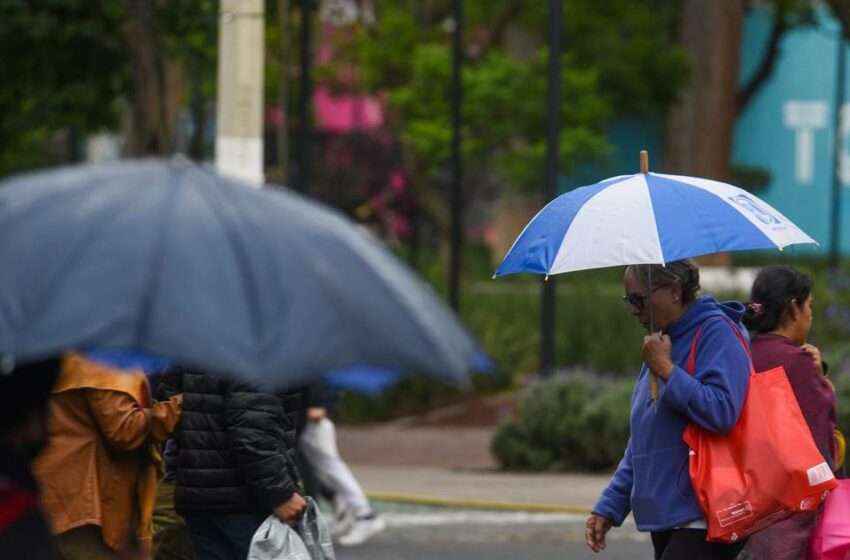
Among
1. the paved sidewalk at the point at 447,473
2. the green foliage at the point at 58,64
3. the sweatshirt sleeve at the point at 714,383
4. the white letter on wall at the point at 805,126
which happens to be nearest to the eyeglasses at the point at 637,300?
the sweatshirt sleeve at the point at 714,383

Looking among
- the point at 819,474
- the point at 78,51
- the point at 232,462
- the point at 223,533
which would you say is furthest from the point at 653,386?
the point at 78,51

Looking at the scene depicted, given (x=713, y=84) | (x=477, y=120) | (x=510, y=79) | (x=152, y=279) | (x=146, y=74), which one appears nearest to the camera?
(x=152, y=279)

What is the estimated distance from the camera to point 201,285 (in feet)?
11.0

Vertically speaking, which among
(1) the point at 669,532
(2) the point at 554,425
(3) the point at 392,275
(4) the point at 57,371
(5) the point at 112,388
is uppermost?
(3) the point at 392,275

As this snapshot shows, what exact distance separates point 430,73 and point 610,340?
17.3ft

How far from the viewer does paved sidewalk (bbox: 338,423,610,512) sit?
14.4m

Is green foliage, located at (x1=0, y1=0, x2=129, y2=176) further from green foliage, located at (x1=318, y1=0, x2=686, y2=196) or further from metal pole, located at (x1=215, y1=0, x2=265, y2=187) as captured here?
metal pole, located at (x1=215, y1=0, x2=265, y2=187)

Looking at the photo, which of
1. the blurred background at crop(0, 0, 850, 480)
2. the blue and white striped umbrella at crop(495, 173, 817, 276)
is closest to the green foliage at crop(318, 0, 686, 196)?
the blurred background at crop(0, 0, 850, 480)

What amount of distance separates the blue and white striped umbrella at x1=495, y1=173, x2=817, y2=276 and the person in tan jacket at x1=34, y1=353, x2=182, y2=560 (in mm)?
1297

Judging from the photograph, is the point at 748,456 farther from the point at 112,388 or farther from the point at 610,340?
the point at 610,340

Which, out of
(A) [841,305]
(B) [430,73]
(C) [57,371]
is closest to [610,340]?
(A) [841,305]

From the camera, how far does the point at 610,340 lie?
21797mm

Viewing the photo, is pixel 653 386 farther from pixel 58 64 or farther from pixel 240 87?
pixel 58 64

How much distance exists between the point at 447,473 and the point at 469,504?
9.27 ft
